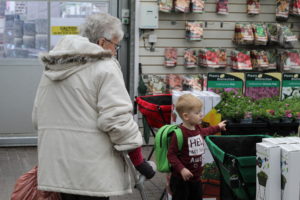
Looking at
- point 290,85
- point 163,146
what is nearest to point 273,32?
point 290,85

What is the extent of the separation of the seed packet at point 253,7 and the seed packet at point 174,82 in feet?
4.91

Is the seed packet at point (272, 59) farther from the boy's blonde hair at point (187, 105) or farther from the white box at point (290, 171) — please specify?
the white box at point (290, 171)

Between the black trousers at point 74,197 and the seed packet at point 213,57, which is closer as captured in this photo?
the black trousers at point 74,197

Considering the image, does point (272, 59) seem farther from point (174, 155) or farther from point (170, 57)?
point (174, 155)

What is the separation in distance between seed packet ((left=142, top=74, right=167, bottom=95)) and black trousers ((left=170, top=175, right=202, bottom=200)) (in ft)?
12.0

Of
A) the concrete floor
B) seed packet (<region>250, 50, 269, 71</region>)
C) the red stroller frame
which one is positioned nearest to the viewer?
the red stroller frame

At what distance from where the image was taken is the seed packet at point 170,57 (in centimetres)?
849

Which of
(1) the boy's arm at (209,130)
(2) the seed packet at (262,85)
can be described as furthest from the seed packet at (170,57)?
(1) the boy's arm at (209,130)

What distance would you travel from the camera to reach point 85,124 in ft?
11.8

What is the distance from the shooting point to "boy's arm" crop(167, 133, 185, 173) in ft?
15.3

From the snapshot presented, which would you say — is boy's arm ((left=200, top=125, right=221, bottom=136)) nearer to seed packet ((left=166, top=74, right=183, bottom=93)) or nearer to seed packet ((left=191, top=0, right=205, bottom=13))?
seed packet ((left=166, top=74, right=183, bottom=93))

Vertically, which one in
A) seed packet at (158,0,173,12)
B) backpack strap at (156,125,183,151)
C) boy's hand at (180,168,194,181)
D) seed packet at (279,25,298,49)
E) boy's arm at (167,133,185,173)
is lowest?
boy's hand at (180,168,194,181)

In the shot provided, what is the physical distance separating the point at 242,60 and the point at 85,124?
539 cm

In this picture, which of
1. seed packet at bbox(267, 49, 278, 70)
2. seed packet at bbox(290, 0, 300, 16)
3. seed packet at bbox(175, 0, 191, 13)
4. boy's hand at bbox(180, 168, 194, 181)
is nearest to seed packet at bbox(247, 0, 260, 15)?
seed packet at bbox(290, 0, 300, 16)
